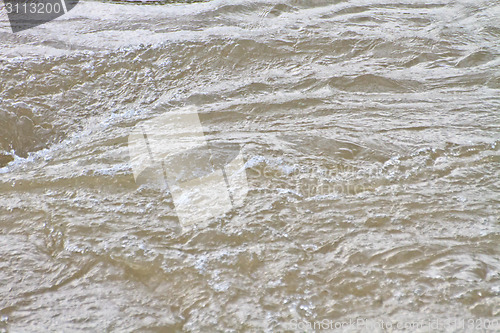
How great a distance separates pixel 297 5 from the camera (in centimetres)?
387

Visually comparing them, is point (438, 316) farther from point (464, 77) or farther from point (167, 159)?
point (464, 77)

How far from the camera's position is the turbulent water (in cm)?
167

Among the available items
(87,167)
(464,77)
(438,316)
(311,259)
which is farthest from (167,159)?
(464,77)

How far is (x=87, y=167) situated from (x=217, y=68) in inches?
43.9

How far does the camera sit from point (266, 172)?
225 cm

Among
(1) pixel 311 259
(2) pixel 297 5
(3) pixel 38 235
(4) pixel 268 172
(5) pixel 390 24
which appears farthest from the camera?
(2) pixel 297 5

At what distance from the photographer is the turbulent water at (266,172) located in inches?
65.8
